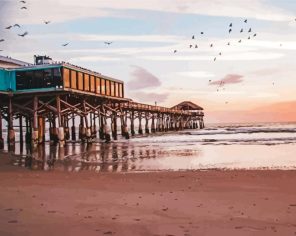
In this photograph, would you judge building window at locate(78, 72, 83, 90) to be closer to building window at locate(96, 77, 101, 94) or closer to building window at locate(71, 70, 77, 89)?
building window at locate(71, 70, 77, 89)

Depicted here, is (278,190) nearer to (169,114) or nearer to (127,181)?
(127,181)

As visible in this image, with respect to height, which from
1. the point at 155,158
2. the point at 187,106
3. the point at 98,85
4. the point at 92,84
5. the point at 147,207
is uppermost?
the point at 187,106

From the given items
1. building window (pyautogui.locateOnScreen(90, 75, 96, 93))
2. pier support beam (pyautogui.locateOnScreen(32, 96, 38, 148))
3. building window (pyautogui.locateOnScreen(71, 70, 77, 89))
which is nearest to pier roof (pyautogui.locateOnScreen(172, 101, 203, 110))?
building window (pyautogui.locateOnScreen(90, 75, 96, 93))

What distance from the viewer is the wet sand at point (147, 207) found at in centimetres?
677

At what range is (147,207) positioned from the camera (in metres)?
8.40

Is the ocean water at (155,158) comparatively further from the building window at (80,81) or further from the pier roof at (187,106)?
the pier roof at (187,106)

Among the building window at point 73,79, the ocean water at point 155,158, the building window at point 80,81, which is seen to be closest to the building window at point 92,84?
the building window at point 80,81

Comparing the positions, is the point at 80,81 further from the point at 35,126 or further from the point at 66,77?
the point at 35,126

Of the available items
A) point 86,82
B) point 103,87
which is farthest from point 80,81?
point 103,87

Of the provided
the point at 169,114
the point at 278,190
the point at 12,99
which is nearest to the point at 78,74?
the point at 12,99

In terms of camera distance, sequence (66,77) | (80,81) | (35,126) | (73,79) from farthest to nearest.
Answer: (80,81) → (73,79) → (66,77) → (35,126)

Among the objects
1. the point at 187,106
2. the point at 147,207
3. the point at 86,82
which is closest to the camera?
the point at 147,207

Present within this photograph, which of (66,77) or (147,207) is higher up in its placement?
(66,77)

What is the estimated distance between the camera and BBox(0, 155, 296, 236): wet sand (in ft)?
22.2
